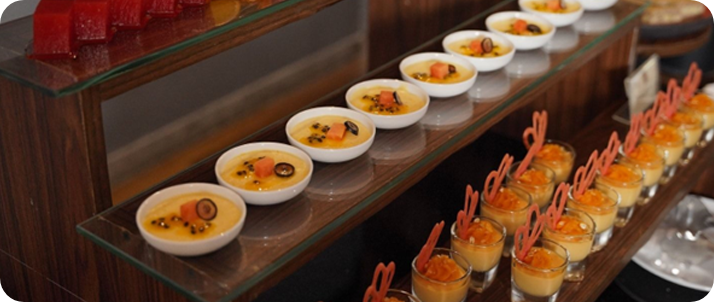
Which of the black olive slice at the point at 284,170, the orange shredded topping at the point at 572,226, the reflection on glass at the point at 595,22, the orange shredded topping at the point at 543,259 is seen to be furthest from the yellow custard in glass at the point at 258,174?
the reflection on glass at the point at 595,22

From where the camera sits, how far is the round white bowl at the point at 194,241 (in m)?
1.24

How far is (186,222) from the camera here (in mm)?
1305

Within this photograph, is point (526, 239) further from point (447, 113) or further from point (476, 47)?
point (476, 47)

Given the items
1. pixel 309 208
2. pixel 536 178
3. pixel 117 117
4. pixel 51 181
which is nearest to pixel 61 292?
pixel 51 181

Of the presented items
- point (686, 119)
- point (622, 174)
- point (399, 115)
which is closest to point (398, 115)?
point (399, 115)

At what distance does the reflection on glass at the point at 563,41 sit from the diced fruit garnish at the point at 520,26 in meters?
0.07

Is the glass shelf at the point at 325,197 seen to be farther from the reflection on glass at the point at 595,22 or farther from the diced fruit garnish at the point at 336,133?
the reflection on glass at the point at 595,22

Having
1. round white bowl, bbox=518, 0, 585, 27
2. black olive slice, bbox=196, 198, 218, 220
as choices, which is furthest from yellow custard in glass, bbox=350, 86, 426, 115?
round white bowl, bbox=518, 0, 585, 27

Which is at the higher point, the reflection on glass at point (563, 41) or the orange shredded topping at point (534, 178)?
the reflection on glass at point (563, 41)

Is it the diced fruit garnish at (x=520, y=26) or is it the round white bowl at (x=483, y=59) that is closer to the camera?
the round white bowl at (x=483, y=59)

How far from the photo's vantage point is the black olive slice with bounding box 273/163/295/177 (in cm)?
143

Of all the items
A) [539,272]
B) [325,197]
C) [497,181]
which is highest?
[325,197]

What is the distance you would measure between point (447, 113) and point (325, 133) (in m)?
0.29

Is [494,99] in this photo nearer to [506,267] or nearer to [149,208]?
[506,267]
